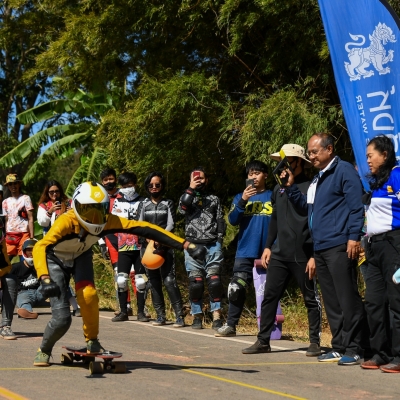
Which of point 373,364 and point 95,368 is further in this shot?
point 373,364

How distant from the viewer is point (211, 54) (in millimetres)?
14820

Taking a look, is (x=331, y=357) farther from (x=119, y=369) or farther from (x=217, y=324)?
(x=217, y=324)

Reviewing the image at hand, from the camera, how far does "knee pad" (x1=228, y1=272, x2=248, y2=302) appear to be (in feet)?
33.9

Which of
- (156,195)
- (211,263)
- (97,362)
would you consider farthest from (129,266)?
(97,362)

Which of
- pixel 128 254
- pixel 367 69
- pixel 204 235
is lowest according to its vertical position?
pixel 128 254

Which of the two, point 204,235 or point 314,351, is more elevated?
point 204,235

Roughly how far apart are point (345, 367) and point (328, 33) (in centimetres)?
427

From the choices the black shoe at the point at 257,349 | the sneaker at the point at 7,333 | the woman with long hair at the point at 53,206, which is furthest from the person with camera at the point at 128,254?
the black shoe at the point at 257,349

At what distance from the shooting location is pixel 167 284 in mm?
11836

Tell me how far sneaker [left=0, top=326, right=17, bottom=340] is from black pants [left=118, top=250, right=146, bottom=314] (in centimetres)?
234

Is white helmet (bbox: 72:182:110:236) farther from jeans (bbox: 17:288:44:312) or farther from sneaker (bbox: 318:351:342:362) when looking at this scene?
jeans (bbox: 17:288:44:312)

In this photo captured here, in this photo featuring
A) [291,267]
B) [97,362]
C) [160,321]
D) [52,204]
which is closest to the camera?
[97,362]

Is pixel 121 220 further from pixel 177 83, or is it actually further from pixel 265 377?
pixel 177 83

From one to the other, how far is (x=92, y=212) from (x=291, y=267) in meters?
2.45
